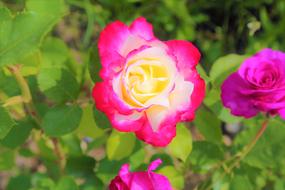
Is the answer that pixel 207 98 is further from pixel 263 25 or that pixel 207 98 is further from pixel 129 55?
pixel 263 25

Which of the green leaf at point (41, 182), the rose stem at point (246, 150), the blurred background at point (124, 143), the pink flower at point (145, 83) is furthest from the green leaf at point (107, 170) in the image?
the pink flower at point (145, 83)

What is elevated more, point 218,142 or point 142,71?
point 142,71

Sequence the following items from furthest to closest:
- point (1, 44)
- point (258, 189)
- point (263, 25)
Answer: point (263, 25)
point (258, 189)
point (1, 44)

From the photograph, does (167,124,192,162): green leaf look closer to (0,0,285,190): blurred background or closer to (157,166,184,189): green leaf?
(0,0,285,190): blurred background

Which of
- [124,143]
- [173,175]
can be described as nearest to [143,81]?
[124,143]

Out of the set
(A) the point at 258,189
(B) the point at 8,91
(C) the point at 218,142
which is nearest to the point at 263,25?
(A) the point at 258,189

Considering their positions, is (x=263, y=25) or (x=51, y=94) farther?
(x=263, y=25)

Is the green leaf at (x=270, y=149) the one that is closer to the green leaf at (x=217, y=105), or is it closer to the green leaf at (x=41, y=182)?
the green leaf at (x=217, y=105)
